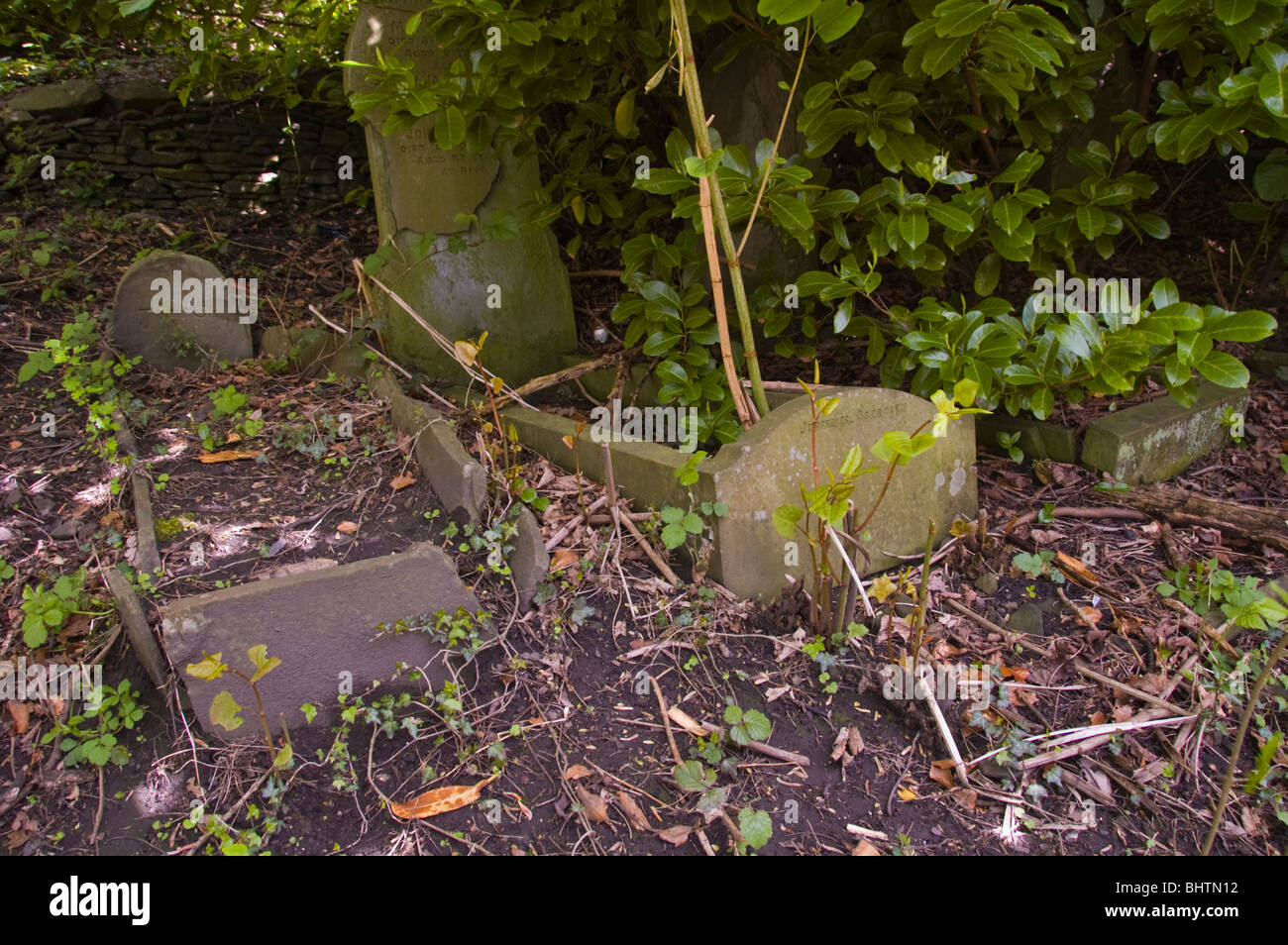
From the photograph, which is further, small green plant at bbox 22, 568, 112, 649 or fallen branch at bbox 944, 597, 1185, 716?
fallen branch at bbox 944, 597, 1185, 716

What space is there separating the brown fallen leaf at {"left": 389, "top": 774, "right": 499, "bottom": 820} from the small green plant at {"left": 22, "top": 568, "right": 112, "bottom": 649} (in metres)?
A: 1.08

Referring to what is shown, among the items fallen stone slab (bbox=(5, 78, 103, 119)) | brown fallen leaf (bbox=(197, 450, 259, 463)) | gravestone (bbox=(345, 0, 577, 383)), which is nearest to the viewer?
brown fallen leaf (bbox=(197, 450, 259, 463))

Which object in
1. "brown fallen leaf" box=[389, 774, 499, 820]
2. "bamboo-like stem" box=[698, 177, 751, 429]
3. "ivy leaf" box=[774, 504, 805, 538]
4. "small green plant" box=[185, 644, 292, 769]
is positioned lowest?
"brown fallen leaf" box=[389, 774, 499, 820]

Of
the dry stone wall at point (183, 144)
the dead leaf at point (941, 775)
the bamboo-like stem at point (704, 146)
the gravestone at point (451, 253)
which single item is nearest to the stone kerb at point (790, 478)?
the bamboo-like stem at point (704, 146)

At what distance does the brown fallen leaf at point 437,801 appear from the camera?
1.97 m

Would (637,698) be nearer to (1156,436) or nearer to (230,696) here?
(230,696)

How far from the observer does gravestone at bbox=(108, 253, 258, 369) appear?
149 inches

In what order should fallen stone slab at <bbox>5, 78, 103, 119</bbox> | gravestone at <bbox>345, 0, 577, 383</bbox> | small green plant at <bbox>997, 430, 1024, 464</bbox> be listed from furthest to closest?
fallen stone slab at <bbox>5, 78, 103, 119</bbox>
gravestone at <bbox>345, 0, 577, 383</bbox>
small green plant at <bbox>997, 430, 1024, 464</bbox>

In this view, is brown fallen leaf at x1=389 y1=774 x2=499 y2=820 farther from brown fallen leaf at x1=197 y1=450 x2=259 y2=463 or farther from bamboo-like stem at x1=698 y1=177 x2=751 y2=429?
brown fallen leaf at x1=197 y1=450 x2=259 y2=463

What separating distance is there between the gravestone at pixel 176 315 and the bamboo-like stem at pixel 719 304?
2.51 metres

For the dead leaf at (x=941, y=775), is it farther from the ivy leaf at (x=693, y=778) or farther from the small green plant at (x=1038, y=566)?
the small green plant at (x=1038, y=566)

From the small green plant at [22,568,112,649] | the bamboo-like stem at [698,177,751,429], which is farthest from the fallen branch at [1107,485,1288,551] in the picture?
the small green plant at [22,568,112,649]

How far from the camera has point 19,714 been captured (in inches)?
84.4

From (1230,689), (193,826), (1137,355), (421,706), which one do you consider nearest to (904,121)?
(1137,355)
